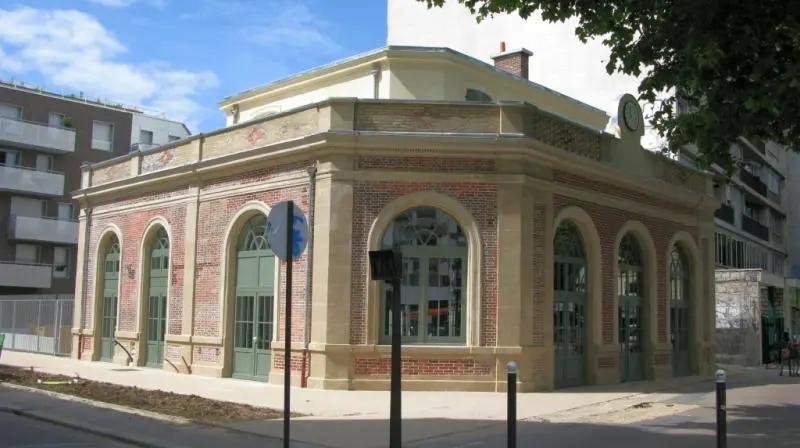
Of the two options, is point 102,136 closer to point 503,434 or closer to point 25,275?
point 25,275

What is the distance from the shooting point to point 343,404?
14.1 m

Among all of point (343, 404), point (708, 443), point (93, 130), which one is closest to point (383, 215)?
point (343, 404)

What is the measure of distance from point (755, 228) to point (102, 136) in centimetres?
3747

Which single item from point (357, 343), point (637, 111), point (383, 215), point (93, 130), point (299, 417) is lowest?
point (299, 417)

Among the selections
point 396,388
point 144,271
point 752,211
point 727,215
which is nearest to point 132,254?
point 144,271

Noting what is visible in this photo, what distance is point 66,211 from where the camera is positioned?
45125 millimetres

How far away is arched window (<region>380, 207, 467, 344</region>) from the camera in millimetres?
16656

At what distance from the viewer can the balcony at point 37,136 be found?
138ft

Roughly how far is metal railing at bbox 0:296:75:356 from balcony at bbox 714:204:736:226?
27559mm

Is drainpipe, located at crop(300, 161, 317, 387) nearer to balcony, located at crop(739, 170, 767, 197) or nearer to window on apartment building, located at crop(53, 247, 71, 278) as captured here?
balcony, located at crop(739, 170, 767, 197)

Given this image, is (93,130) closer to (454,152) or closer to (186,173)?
(186,173)

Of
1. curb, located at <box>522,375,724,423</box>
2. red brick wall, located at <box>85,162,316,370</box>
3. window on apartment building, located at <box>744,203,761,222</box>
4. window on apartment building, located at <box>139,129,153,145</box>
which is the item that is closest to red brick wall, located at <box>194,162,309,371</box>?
red brick wall, located at <box>85,162,316,370</box>

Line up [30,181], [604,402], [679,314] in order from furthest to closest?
[30,181] → [679,314] → [604,402]

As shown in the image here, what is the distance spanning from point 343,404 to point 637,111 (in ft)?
40.7
